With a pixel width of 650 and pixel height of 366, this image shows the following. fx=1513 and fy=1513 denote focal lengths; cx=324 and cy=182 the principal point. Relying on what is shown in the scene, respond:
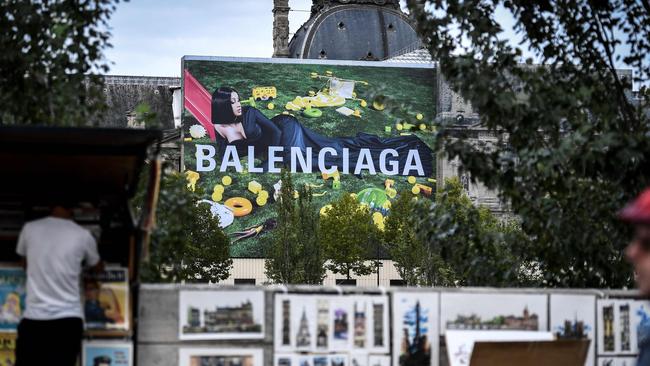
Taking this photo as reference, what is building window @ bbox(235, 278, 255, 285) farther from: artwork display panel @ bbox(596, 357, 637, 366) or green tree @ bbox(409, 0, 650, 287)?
artwork display panel @ bbox(596, 357, 637, 366)

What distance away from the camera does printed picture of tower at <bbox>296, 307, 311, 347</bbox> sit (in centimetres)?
1011

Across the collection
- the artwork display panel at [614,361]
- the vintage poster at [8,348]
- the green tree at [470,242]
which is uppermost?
the green tree at [470,242]

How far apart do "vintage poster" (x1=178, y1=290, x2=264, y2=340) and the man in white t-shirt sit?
0.99m

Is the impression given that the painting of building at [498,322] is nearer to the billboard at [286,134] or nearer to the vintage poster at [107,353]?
the vintage poster at [107,353]

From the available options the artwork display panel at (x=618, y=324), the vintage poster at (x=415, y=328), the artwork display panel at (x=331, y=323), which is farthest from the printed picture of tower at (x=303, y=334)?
the artwork display panel at (x=618, y=324)

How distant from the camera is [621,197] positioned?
13.0 meters

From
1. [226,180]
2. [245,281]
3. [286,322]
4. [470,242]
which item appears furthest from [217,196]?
[286,322]

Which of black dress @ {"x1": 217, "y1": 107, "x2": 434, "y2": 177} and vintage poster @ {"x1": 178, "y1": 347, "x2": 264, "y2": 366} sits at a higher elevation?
black dress @ {"x1": 217, "y1": 107, "x2": 434, "y2": 177}

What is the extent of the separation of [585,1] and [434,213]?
253 cm

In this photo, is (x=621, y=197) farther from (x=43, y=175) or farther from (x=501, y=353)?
(x=43, y=175)

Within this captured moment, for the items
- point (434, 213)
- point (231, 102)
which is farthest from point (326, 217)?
point (434, 213)

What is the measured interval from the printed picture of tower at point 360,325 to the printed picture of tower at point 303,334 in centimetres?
33

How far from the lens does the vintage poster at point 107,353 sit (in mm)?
9641

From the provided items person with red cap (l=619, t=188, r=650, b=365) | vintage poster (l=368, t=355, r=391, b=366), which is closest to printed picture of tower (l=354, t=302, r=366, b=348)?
vintage poster (l=368, t=355, r=391, b=366)
